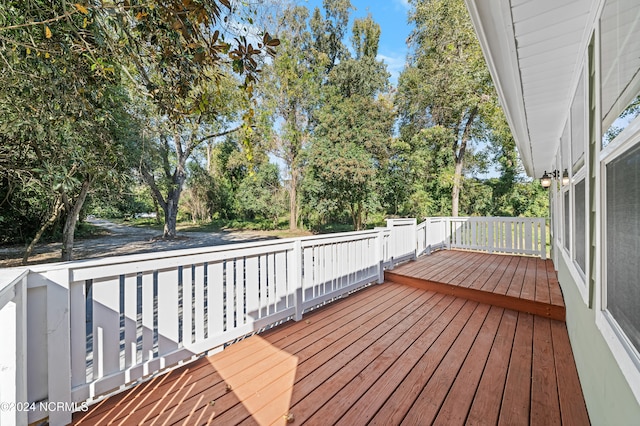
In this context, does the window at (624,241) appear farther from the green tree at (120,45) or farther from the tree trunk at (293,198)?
the tree trunk at (293,198)

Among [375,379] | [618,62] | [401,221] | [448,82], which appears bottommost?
[375,379]

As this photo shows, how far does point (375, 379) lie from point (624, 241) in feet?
5.38

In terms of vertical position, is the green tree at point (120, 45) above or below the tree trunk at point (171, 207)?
above

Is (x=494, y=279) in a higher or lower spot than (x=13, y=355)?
lower

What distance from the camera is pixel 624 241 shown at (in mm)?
951

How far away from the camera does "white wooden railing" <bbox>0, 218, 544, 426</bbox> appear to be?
1.39 metres

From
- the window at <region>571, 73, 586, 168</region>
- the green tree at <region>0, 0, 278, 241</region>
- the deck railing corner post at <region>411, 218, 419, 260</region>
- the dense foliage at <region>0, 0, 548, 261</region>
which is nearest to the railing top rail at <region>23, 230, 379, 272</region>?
the green tree at <region>0, 0, 278, 241</region>

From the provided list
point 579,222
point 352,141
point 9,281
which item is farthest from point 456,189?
point 9,281

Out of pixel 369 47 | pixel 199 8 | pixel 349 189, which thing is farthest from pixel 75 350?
pixel 369 47

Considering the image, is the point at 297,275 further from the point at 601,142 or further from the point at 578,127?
the point at 578,127

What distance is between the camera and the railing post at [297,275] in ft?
9.65

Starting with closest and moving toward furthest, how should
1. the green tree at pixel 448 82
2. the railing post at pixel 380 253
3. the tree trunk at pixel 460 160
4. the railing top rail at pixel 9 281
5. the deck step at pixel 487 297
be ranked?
1. the railing top rail at pixel 9 281
2. the deck step at pixel 487 297
3. the railing post at pixel 380 253
4. the green tree at pixel 448 82
5. the tree trunk at pixel 460 160

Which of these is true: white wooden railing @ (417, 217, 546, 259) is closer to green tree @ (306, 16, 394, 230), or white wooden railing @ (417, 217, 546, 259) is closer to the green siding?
the green siding

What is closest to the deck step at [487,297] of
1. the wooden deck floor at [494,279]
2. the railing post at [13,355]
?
the wooden deck floor at [494,279]
